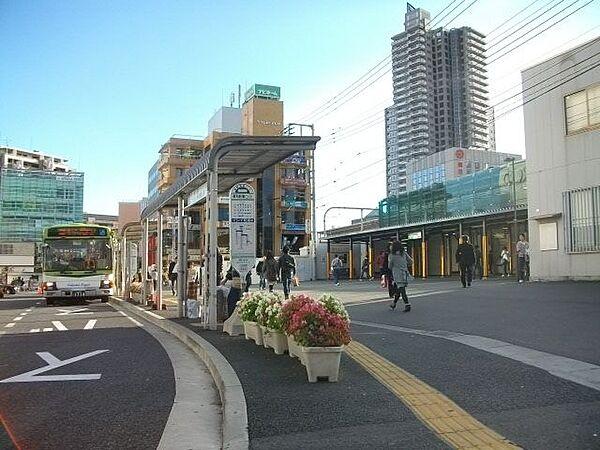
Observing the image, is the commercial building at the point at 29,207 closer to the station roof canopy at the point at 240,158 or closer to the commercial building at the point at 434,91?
the commercial building at the point at 434,91

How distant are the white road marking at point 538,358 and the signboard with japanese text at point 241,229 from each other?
11.9 ft

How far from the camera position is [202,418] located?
559 cm

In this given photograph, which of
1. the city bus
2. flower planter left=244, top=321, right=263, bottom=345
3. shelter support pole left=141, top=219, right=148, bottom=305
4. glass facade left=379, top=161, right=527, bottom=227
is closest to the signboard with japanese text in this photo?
flower planter left=244, top=321, right=263, bottom=345

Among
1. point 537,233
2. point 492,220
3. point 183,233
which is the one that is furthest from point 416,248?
point 183,233

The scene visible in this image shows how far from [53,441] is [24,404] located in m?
1.56

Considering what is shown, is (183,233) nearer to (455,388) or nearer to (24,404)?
(24,404)

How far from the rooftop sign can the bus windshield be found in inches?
2362

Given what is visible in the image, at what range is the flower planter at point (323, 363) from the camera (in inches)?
249

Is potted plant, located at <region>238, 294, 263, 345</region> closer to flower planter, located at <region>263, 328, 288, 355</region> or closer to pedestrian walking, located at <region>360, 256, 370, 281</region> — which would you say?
flower planter, located at <region>263, 328, 288, 355</region>

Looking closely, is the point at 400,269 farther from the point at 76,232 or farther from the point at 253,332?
the point at 76,232

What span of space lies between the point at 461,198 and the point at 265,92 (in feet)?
178

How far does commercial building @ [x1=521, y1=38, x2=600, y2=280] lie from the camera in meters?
19.4

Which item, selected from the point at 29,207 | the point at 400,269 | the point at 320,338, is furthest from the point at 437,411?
the point at 29,207

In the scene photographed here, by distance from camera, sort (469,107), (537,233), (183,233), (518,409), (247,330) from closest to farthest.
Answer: (518,409)
(247,330)
(183,233)
(537,233)
(469,107)
